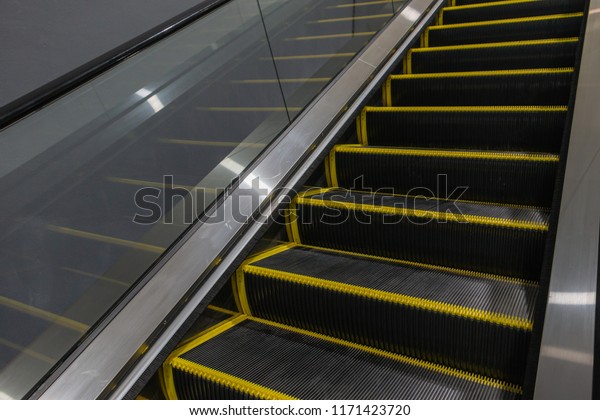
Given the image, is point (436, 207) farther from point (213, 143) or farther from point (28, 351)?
point (28, 351)

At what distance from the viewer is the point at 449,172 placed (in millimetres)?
2205

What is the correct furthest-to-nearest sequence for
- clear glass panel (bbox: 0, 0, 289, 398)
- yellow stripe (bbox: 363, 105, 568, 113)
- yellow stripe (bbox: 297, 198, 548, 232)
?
yellow stripe (bbox: 363, 105, 568, 113) < yellow stripe (bbox: 297, 198, 548, 232) < clear glass panel (bbox: 0, 0, 289, 398)

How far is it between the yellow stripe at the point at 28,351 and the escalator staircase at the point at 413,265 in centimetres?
39

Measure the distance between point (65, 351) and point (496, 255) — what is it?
1600 mm

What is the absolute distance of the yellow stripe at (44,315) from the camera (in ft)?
5.09

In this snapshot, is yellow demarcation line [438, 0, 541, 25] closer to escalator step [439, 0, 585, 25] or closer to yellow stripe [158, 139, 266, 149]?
escalator step [439, 0, 585, 25]

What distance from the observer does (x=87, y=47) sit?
Result: 3.06 meters

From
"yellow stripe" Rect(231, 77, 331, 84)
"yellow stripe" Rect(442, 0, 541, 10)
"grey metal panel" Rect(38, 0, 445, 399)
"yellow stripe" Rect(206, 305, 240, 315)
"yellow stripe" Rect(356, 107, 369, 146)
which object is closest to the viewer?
"grey metal panel" Rect(38, 0, 445, 399)

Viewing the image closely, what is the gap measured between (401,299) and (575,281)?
561mm

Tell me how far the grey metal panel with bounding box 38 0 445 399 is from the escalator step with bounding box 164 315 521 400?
0.17m

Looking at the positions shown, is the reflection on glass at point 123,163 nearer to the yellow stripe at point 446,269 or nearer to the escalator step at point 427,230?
the escalator step at point 427,230

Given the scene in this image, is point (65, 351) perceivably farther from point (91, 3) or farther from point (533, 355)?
point (91, 3)

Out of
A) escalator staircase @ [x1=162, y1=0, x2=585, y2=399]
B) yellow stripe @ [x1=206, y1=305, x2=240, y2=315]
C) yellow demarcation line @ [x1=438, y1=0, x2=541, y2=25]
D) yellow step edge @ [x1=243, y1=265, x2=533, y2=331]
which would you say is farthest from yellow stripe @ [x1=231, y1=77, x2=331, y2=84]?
yellow demarcation line @ [x1=438, y1=0, x2=541, y2=25]

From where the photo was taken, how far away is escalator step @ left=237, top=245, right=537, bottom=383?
5.09 ft
